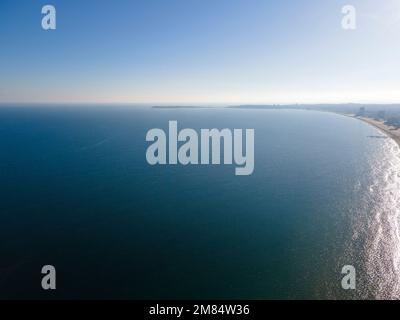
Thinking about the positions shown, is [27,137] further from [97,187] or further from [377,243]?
[377,243]

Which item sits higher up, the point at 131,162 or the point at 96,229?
the point at 131,162

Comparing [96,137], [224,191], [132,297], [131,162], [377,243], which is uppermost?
[96,137]

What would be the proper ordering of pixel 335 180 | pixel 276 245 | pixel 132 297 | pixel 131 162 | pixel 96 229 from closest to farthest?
pixel 132 297 < pixel 276 245 < pixel 96 229 < pixel 335 180 < pixel 131 162

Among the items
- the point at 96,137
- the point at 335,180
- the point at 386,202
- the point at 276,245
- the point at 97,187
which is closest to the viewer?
the point at 276,245

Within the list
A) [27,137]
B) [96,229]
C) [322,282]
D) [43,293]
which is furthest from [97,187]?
[27,137]

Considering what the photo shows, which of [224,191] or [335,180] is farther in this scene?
[335,180]

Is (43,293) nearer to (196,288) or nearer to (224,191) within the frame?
(196,288)
